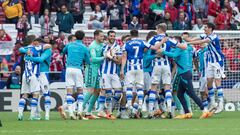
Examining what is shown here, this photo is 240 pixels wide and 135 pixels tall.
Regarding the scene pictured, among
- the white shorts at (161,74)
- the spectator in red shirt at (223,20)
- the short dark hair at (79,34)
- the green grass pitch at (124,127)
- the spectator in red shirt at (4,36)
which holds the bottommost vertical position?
the green grass pitch at (124,127)

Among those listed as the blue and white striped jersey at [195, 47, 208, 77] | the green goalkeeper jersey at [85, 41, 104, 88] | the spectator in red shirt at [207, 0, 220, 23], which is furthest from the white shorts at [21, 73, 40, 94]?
the spectator in red shirt at [207, 0, 220, 23]

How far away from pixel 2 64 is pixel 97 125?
12.4 metres

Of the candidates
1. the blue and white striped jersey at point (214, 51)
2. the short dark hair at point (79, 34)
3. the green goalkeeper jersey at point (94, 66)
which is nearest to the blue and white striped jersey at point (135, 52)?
the green goalkeeper jersey at point (94, 66)

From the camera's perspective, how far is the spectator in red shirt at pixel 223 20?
1481 inches

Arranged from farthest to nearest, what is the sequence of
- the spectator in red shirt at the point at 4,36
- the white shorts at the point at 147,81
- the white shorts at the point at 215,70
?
the spectator in red shirt at the point at 4,36
the white shorts at the point at 147,81
the white shorts at the point at 215,70

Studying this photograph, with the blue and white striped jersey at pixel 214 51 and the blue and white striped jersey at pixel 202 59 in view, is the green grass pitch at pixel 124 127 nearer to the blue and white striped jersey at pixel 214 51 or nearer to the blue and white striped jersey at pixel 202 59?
the blue and white striped jersey at pixel 214 51

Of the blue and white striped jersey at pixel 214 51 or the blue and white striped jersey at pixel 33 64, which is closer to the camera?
the blue and white striped jersey at pixel 33 64

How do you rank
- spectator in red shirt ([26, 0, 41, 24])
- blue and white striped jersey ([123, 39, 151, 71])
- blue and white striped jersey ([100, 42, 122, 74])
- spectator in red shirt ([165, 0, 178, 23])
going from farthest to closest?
1. spectator in red shirt ([165, 0, 178, 23])
2. spectator in red shirt ([26, 0, 41, 24])
3. blue and white striped jersey ([100, 42, 122, 74])
4. blue and white striped jersey ([123, 39, 151, 71])

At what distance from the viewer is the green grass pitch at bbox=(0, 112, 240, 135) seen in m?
18.8

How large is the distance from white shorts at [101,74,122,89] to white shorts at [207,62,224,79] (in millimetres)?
2420

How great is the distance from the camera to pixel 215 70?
24984 millimetres

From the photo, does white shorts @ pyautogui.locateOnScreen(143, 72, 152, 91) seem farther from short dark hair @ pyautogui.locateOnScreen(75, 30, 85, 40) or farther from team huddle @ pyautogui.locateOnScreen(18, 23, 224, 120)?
short dark hair @ pyautogui.locateOnScreen(75, 30, 85, 40)

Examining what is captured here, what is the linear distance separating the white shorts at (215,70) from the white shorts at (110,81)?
7.94ft

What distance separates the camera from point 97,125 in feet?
69.7
